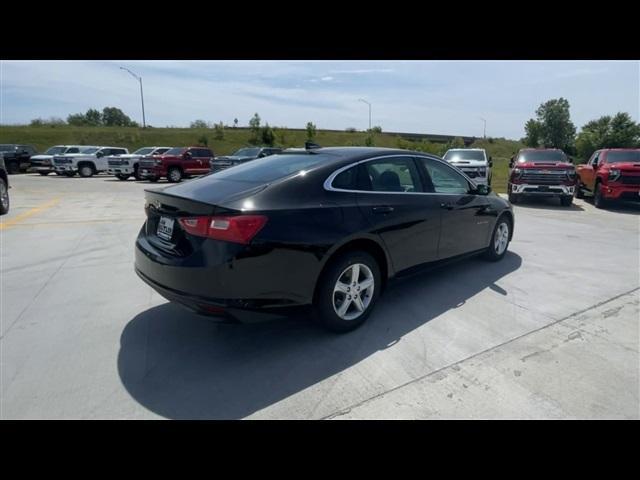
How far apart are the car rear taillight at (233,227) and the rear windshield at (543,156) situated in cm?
1242

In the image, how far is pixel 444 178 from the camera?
14.9 ft

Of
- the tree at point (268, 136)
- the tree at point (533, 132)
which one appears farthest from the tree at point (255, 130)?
the tree at point (533, 132)

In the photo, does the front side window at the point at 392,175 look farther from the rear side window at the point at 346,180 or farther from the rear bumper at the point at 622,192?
the rear bumper at the point at 622,192

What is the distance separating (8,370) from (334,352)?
7.88 feet

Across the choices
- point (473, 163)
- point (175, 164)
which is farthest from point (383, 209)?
point (175, 164)

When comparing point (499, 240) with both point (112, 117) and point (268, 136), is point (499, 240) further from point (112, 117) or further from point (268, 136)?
point (112, 117)

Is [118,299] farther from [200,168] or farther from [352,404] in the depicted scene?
[200,168]

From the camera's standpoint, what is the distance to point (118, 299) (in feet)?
13.5

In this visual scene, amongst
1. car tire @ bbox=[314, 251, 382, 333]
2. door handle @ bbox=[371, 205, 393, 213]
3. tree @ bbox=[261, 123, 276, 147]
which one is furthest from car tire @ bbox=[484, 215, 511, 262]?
tree @ bbox=[261, 123, 276, 147]

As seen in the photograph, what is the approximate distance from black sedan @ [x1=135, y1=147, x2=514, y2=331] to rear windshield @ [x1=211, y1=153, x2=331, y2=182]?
0.01 m

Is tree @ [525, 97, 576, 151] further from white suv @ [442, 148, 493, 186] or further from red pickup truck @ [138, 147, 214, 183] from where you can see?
red pickup truck @ [138, 147, 214, 183]

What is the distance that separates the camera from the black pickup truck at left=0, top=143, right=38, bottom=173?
24.2 m

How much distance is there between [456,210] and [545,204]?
33.6ft
